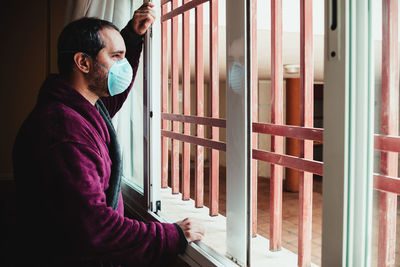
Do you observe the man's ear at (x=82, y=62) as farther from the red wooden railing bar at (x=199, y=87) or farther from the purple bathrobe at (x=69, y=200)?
the red wooden railing bar at (x=199, y=87)

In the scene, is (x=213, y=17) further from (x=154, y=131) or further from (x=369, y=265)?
(x=369, y=265)

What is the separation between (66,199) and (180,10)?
2035 millimetres

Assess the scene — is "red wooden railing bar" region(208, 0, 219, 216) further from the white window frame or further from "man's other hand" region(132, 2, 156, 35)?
the white window frame

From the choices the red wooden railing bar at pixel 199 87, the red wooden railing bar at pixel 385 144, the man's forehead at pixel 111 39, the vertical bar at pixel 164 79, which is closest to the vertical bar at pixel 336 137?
the red wooden railing bar at pixel 385 144

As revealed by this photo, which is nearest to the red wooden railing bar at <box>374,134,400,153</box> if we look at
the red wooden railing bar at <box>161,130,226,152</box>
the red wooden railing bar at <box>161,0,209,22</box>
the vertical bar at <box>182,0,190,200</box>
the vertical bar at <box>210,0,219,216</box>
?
the red wooden railing bar at <box>161,130,226,152</box>

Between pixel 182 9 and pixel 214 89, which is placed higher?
pixel 182 9

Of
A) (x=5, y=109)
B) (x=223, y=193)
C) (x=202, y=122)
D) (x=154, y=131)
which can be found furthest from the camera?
(x=223, y=193)

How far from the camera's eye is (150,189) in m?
1.79

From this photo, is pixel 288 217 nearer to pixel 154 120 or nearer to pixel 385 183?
pixel 154 120

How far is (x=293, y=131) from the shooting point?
2.11 meters

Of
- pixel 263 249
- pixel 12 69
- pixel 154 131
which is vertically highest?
Answer: pixel 12 69

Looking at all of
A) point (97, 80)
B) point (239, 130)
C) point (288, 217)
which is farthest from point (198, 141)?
point (288, 217)

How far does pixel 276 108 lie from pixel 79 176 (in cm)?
180

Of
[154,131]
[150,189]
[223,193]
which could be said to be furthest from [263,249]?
[223,193]
